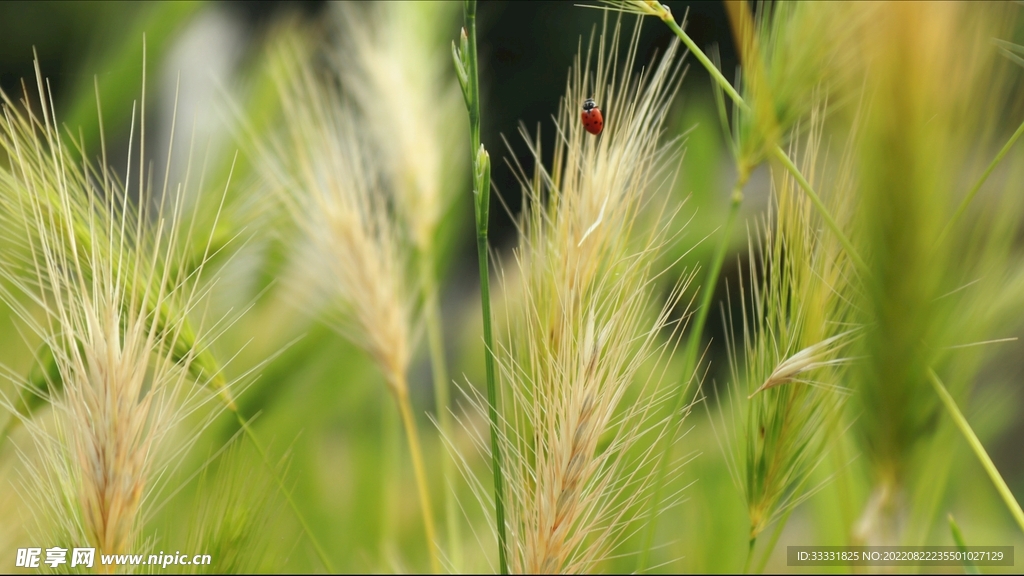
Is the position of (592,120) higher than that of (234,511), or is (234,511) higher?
(592,120)

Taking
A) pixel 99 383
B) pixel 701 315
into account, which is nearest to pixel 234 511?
pixel 99 383

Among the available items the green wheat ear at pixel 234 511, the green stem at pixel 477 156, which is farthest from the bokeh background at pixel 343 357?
the green stem at pixel 477 156

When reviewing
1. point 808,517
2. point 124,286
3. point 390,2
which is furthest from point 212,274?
point 808,517

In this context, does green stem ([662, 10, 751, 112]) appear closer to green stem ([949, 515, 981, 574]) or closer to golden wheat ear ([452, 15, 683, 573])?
golden wheat ear ([452, 15, 683, 573])

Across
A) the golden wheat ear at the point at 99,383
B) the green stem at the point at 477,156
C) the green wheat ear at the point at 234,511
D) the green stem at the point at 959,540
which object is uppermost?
the green stem at the point at 477,156

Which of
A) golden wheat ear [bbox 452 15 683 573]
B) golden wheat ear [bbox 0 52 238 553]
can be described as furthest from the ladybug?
golden wheat ear [bbox 0 52 238 553]

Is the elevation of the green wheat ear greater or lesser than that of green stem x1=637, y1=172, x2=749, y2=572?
lesser

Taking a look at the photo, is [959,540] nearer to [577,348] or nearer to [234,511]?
[577,348]

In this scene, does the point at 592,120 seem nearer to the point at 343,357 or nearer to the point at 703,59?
the point at 703,59

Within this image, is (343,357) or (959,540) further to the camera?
(343,357)

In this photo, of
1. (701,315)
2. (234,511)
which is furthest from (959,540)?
(234,511)

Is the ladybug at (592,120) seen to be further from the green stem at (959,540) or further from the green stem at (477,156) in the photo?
the green stem at (959,540)
